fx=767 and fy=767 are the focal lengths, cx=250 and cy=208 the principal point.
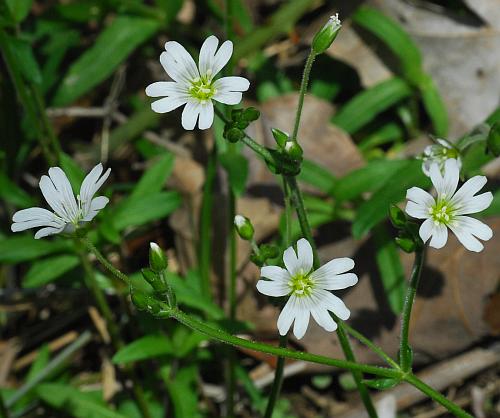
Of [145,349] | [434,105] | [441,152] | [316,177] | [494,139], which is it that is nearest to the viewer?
[494,139]

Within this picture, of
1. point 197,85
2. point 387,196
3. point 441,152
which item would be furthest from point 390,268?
point 197,85

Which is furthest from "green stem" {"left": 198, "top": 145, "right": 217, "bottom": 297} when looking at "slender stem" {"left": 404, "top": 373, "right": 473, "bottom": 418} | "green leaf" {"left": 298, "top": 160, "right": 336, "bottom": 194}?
"slender stem" {"left": 404, "top": 373, "right": 473, "bottom": 418}

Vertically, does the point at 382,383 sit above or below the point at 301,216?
below

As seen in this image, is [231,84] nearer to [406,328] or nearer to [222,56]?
[222,56]

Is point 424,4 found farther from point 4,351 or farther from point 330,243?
point 4,351

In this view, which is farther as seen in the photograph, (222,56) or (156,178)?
(156,178)

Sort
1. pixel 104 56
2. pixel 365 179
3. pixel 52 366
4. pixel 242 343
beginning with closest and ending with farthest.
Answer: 1. pixel 242 343
2. pixel 365 179
3. pixel 52 366
4. pixel 104 56

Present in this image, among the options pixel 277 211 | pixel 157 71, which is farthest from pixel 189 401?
pixel 157 71
